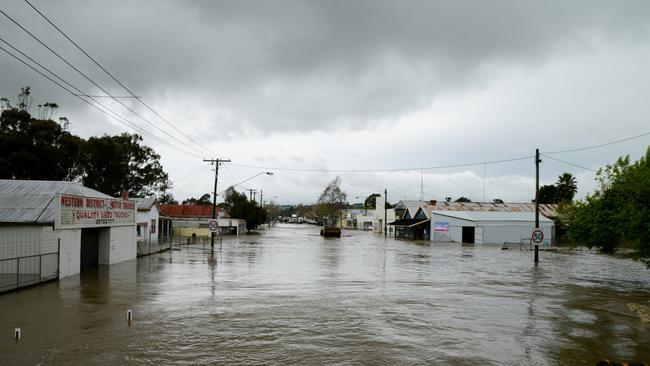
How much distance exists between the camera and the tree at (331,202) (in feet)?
543

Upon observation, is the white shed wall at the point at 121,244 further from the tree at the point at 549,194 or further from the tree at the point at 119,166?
the tree at the point at 549,194

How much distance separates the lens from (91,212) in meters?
26.5

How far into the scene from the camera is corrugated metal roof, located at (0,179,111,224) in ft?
76.6

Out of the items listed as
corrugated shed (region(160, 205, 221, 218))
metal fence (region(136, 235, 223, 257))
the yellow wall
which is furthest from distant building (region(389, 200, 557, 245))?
metal fence (region(136, 235, 223, 257))

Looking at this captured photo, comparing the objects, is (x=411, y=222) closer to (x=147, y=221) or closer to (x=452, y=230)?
(x=452, y=230)

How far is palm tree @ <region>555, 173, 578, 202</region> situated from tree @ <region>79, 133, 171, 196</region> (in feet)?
230

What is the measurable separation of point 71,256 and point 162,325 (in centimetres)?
1345

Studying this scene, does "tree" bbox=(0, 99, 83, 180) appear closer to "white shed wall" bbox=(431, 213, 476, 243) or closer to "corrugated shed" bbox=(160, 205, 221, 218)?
"corrugated shed" bbox=(160, 205, 221, 218)

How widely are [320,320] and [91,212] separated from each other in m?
17.6

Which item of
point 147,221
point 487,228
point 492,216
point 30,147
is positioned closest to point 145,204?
point 147,221

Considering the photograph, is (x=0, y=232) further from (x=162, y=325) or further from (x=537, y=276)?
(x=537, y=276)

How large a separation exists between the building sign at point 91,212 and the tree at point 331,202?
13308 centimetres

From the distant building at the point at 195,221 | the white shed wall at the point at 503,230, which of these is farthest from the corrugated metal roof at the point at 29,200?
the white shed wall at the point at 503,230

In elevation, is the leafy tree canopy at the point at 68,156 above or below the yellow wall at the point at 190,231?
above
